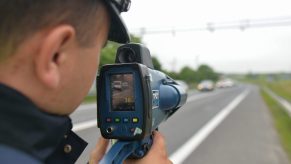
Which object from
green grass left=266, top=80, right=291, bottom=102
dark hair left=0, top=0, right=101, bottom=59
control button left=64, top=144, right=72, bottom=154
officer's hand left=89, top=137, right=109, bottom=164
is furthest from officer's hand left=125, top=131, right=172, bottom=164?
green grass left=266, top=80, right=291, bottom=102

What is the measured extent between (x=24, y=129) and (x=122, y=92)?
546 millimetres

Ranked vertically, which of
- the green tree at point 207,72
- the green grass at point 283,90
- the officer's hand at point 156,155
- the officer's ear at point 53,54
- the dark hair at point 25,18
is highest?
the dark hair at point 25,18

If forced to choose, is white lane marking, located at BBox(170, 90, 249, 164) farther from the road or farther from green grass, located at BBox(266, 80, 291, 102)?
green grass, located at BBox(266, 80, 291, 102)

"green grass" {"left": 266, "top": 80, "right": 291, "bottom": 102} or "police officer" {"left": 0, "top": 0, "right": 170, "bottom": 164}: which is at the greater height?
"police officer" {"left": 0, "top": 0, "right": 170, "bottom": 164}

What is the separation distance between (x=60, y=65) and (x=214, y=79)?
124 m

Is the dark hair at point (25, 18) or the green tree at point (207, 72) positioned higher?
the dark hair at point (25, 18)

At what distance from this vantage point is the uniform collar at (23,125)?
77cm

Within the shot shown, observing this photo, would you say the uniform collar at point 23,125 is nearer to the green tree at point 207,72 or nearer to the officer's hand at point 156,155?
the officer's hand at point 156,155

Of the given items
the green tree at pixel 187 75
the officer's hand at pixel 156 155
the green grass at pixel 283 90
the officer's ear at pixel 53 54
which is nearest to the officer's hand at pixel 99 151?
the officer's hand at pixel 156 155

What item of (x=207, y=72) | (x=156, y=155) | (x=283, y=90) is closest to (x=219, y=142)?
(x=156, y=155)

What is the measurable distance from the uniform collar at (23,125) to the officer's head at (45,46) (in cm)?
2

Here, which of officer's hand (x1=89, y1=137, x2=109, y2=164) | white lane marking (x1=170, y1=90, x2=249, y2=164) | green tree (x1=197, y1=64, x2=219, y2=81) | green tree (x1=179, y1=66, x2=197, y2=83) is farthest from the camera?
green tree (x1=197, y1=64, x2=219, y2=81)

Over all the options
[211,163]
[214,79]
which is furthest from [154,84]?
[214,79]

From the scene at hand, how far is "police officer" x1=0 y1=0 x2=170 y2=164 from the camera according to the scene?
79 centimetres
